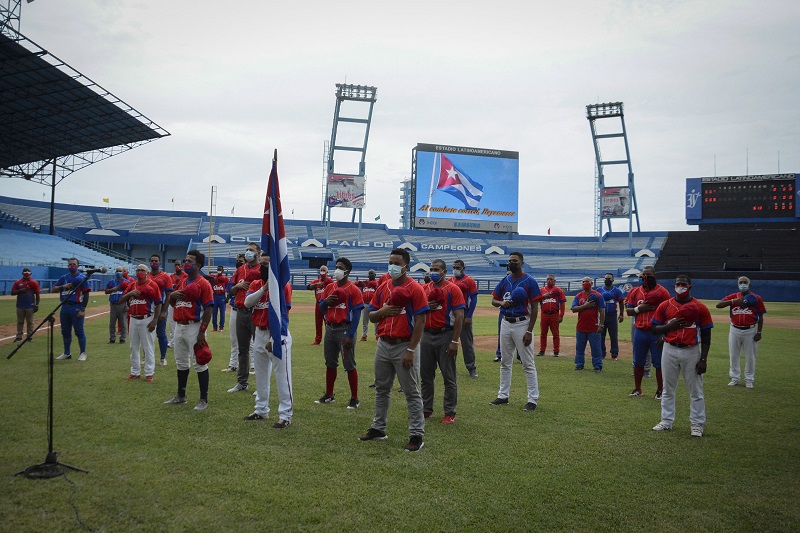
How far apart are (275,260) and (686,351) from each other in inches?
231

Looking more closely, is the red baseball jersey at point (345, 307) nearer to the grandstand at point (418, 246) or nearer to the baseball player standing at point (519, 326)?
the baseball player standing at point (519, 326)

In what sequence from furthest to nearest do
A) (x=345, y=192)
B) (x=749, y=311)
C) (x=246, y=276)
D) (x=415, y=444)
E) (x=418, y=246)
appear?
(x=418, y=246) → (x=345, y=192) → (x=749, y=311) → (x=246, y=276) → (x=415, y=444)

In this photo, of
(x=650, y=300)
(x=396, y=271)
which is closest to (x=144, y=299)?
(x=396, y=271)

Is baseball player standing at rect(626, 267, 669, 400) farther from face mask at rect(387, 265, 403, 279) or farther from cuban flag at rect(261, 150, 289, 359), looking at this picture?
cuban flag at rect(261, 150, 289, 359)

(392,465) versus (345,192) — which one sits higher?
(345,192)

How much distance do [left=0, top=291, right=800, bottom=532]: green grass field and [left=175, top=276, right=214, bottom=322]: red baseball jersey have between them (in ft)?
4.64

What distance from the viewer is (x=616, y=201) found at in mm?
59031

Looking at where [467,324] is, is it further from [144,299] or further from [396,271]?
[144,299]

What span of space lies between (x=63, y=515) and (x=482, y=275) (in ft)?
182

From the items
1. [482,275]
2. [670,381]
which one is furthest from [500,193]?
[670,381]

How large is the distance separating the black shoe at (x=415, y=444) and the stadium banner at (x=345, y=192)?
5046 centimetres

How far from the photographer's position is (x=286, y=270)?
7.52 meters

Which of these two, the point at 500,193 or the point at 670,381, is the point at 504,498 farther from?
the point at 500,193

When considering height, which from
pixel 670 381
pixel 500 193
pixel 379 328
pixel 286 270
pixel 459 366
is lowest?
pixel 459 366
